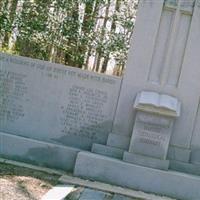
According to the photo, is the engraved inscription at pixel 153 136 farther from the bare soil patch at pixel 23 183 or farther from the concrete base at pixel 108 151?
the bare soil patch at pixel 23 183

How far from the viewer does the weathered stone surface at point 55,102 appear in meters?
7.71

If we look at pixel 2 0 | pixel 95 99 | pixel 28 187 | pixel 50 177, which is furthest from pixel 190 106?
pixel 2 0

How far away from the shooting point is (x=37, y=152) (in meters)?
7.59

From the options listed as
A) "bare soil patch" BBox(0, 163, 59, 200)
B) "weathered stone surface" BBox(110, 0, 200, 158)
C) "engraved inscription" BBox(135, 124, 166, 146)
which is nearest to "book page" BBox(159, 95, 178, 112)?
"weathered stone surface" BBox(110, 0, 200, 158)

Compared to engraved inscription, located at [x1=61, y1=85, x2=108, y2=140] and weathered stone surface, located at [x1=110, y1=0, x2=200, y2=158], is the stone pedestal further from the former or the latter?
engraved inscription, located at [x1=61, y1=85, x2=108, y2=140]

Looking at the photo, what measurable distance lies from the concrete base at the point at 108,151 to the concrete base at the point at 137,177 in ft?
1.14

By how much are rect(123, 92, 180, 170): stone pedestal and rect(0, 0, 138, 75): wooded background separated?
9.06 m

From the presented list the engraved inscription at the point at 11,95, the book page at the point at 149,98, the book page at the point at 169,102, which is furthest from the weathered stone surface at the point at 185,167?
the engraved inscription at the point at 11,95

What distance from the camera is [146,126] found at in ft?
23.9

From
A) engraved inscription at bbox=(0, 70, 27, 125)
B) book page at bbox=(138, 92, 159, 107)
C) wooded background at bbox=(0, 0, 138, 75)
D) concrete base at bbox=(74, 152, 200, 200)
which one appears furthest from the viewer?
wooded background at bbox=(0, 0, 138, 75)

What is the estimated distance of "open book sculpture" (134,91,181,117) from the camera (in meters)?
7.08

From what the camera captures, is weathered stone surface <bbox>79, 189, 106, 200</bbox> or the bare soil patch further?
weathered stone surface <bbox>79, 189, 106, 200</bbox>

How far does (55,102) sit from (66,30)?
27.7 ft

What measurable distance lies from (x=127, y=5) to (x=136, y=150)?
35.3ft
